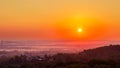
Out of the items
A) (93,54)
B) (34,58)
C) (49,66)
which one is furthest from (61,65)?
(93,54)

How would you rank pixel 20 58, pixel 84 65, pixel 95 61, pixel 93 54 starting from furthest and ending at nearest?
pixel 93 54
pixel 20 58
pixel 95 61
pixel 84 65

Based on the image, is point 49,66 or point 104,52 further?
point 104,52

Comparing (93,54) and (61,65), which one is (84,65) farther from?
(93,54)

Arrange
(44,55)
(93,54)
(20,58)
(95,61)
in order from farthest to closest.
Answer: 1. (93,54)
2. (44,55)
3. (20,58)
4. (95,61)

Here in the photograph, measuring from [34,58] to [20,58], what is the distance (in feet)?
4.03

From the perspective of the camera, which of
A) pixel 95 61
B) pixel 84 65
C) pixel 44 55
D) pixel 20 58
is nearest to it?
pixel 84 65

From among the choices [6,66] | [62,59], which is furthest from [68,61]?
[6,66]

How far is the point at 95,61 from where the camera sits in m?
28.7

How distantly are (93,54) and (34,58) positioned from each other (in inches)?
332

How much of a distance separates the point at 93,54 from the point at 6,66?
41.8 feet

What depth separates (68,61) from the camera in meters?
29.6

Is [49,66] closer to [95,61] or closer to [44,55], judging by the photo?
→ [95,61]

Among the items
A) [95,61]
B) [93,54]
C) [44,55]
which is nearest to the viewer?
[95,61]

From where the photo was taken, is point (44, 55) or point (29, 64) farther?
point (44, 55)
